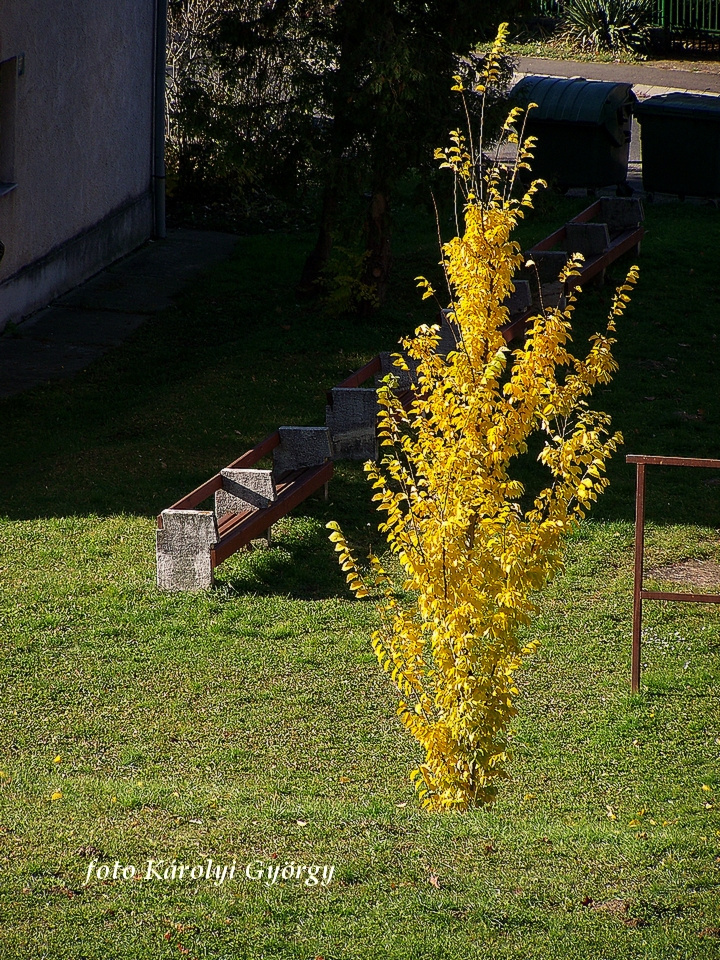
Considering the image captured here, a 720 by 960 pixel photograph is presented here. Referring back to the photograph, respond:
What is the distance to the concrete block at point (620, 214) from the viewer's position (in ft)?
48.3

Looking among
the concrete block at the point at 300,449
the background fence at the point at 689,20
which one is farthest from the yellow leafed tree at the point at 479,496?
the background fence at the point at 689,20

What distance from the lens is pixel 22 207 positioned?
13.0 m

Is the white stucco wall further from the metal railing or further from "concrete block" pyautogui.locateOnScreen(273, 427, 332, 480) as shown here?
the metal railing

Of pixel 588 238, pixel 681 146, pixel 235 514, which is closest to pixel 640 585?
pixel 235 514

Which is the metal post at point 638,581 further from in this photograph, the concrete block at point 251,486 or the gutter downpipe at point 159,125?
the gutter downpipe at point 159,125

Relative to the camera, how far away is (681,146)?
16531mm

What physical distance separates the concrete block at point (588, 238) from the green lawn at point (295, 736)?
132 inches

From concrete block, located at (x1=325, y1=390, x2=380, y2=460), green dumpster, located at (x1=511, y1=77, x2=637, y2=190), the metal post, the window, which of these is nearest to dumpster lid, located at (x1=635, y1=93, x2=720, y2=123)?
green dumpster, located at (x1=511, y1=77, x2=637, y2=190)

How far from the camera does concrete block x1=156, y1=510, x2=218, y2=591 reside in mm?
7391

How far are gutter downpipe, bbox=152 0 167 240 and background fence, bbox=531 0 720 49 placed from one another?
1737 centimetres

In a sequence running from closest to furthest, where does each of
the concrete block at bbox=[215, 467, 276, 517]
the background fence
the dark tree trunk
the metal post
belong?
the metal post
the concrete block at bbox=[215, 467, 276, 517]
the dark tree trunk
the background fence

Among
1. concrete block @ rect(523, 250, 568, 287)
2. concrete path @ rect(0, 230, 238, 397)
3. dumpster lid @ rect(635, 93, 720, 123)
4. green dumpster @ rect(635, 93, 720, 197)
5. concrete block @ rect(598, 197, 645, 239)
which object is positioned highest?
dumpster lid @ rect(635, 93, 720, 123)

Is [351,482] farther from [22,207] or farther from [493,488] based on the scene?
[22,207]

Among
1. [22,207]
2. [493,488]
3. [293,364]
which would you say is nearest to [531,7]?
[293,364]
